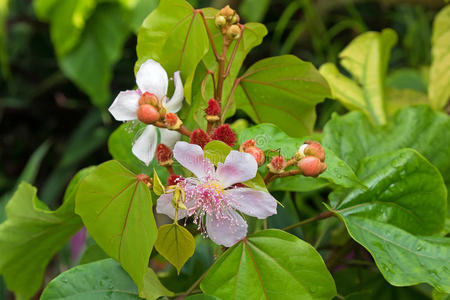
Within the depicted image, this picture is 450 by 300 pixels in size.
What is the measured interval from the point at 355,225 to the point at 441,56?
1.32 feet

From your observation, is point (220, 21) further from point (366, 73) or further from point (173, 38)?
point (366, 73)

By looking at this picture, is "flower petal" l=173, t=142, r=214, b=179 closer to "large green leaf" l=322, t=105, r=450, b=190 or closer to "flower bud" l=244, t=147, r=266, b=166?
"flower bud" l=244, t=147, r=266, b=166

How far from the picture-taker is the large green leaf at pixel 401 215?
367 millimetres

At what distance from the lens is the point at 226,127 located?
354mm

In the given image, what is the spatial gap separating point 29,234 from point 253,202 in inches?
9.3

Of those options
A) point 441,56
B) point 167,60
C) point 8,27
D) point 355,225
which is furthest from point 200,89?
point 8,27

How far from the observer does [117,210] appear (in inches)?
13.9

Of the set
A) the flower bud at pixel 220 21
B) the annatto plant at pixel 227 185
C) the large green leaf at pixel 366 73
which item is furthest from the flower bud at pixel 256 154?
the large green leaf at pixel 366 73

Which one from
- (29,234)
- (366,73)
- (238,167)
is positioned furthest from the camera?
(366,73)

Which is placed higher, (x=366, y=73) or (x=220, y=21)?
(x=220, y=21)

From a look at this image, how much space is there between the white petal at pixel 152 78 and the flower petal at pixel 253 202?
0.32 feet

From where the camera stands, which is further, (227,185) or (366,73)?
(366,73)

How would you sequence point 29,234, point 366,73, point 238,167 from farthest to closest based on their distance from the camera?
point 366,73, point 29,234, point 238,167

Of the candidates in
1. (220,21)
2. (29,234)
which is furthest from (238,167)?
(29,234)
